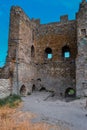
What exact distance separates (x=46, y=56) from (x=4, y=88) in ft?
22.7

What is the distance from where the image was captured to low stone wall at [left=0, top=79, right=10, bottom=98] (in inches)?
454

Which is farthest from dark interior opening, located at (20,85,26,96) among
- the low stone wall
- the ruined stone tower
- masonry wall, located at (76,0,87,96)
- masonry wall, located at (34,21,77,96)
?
masonry wall, located at (76,0,87,96)

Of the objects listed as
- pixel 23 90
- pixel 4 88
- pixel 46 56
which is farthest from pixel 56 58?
pixel 4 88

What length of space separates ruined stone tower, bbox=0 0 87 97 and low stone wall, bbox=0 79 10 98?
7 centimetres

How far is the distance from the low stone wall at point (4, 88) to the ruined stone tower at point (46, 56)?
7 cm

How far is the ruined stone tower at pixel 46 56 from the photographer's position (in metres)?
13.5

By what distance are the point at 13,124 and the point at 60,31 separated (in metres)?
12.9

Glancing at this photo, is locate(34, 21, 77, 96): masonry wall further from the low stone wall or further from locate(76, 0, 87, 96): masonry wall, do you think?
the low stone wall

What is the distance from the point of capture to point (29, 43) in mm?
16312

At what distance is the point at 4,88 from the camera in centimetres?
1177

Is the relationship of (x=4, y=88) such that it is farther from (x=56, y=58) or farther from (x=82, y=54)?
(x=56, y=58)

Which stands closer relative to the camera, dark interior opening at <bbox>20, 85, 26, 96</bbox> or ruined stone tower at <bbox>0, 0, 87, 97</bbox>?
ruined stone tower at <bbox>0, 0, 87, 97</bbox>

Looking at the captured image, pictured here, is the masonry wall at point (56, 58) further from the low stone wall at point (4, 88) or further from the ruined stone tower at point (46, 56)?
the low stone wall at point (4, 88)

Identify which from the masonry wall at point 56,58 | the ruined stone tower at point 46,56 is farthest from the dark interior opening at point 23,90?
the masonry wall at point 56,58
